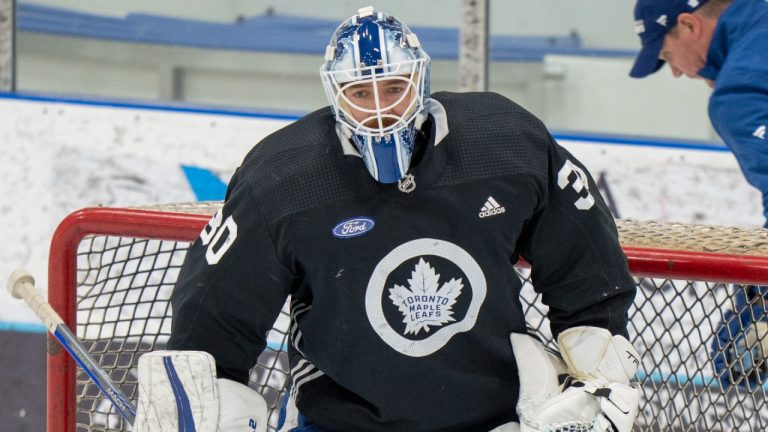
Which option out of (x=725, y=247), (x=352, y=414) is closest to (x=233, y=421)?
(x=352, y=414)

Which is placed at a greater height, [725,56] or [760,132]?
[725,56]

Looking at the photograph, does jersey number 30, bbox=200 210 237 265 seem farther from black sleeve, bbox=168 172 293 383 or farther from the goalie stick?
the goalie stick

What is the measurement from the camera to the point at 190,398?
156 centimetres

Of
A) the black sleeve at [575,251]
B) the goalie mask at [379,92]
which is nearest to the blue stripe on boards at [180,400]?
the goalie mask at [379,92]

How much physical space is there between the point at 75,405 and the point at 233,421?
1.66 ft

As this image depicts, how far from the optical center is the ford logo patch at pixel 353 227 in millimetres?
1545

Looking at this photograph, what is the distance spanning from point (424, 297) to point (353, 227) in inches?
5.8

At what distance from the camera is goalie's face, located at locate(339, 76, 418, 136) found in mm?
1524

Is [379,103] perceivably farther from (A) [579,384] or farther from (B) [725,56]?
(B) [725,56]

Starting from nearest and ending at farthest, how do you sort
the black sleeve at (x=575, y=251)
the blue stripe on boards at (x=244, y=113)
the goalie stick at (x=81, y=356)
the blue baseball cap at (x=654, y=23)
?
1. the black sleeve at (x=575, y=251)
2. the goalie stick at (x=81, y=356)
3. the blue baseball cap at (x=654, y=23)
4. the blue stripe on boards at (x=244, y=113)

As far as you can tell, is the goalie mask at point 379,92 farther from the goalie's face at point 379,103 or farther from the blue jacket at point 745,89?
the blue jacket at point 745,89

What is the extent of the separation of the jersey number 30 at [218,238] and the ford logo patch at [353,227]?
14cm

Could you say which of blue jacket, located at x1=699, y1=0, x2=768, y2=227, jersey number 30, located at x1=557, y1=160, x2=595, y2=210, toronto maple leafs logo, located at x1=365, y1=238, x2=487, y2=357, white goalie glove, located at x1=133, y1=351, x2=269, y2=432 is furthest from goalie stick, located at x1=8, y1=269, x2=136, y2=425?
blue jacket, located at x1=699, y1=0, x2=768, y2=227

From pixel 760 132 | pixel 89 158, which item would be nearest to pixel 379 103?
pixel 760 132
